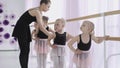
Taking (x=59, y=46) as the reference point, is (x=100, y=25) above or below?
→ above

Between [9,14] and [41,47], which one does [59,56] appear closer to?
[41,47]

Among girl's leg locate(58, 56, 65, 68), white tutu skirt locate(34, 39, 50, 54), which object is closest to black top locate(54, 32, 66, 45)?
girl's leg locate(58, 56, 65, 68)

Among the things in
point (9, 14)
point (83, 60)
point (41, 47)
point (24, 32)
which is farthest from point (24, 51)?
point (9, 14)

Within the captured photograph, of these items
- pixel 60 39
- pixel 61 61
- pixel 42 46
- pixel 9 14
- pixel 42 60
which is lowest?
pixel 42 60

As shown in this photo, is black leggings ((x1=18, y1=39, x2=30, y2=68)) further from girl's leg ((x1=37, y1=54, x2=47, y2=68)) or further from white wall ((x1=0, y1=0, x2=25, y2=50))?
white wall ((x1=0, y1=0, x2=25, y2=50))

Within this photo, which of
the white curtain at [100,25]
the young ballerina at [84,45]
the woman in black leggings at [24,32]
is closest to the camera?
the young ballerina at [84,45]

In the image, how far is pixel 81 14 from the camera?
12.8 feet

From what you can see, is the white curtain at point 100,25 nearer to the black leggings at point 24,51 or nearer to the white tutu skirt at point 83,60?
the white tutu skirt at point 83,60

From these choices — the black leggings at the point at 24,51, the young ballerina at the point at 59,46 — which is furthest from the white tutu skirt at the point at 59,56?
the black leggings at the point at 24,51

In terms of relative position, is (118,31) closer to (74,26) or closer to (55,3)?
(74,26)

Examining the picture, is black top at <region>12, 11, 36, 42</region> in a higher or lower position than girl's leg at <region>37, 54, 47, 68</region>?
higher

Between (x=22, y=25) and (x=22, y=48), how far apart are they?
33 cm

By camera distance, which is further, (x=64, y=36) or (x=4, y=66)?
(x=4, y=66)

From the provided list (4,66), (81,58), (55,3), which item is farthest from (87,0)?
(4,66)
